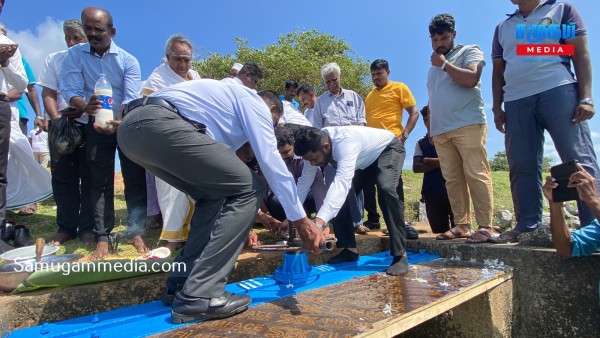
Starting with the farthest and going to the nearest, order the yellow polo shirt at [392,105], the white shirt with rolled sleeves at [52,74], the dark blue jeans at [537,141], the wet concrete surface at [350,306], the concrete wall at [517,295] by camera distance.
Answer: the yellow polo shirt at [392,105] < the white shirt with rolled sleeves at [52,74] < the dark blue jeans at [537,141] < the concrete wall at [517,295] < the wet concrete surface at [350,306]

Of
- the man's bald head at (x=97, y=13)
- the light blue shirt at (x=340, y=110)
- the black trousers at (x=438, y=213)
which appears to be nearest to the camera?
the man's bald head at (x=97, y=13)

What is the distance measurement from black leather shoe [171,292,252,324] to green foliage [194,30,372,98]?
12954 millimetres

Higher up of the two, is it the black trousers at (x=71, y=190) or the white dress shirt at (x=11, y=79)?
the white dress shirt at (x=11, y=79)

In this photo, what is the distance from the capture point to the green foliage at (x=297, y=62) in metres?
14.7

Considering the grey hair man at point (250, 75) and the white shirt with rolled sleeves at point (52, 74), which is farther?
the grey hair man at point (250, 75)

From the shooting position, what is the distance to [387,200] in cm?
322

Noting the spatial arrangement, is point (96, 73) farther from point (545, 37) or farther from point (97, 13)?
point (545, 37)

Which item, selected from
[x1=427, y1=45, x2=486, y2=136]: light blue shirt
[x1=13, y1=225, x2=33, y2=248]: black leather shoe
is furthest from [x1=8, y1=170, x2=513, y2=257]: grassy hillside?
[x1=427, y1=45, x2=486, y2=136]: light blue shirt

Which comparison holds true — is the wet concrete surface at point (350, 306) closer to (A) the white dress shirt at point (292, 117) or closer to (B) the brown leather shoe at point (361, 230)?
(B) the brown leather shoe at point (361, 230)

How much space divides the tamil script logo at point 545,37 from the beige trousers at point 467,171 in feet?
2.56

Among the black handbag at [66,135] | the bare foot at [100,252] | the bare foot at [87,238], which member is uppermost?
the black handbag at [66,135]

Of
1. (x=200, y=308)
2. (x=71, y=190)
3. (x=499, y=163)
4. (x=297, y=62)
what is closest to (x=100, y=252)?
(x=71, y=190)

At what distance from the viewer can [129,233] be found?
3.60 m

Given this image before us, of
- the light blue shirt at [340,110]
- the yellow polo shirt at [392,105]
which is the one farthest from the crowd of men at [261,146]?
the light blue shirt at [340,110]
